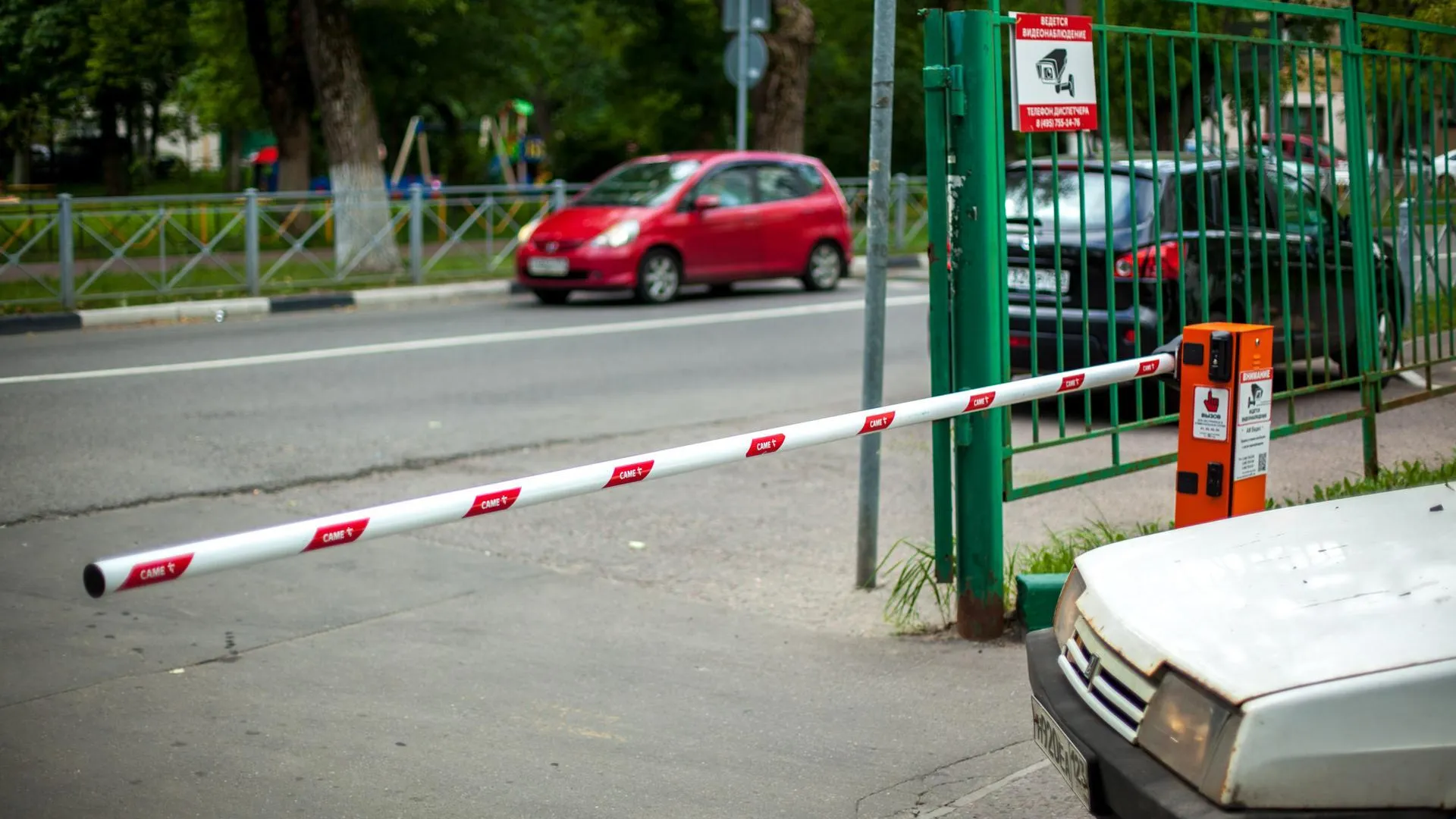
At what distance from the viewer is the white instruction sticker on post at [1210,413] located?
4.78 metres

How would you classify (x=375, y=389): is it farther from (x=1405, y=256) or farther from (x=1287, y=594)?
(x=1287, y=594)

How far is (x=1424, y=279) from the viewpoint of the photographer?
7.12 metres

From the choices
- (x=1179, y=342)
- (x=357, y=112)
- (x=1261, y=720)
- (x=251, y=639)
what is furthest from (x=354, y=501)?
(x=357, y=112)

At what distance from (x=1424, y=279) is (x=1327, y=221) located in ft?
3.16

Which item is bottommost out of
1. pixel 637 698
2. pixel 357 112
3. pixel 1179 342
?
pixel 637 698

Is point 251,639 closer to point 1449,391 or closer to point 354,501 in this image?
point 354,501

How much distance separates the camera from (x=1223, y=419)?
4.78 metres

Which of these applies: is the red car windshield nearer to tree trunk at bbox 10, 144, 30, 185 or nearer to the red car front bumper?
the red car front bumper

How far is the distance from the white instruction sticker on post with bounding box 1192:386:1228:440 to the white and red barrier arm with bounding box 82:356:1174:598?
19cm

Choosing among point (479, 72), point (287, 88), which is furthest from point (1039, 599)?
point (479, 72)

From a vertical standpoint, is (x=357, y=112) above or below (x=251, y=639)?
above

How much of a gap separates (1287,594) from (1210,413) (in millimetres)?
1932

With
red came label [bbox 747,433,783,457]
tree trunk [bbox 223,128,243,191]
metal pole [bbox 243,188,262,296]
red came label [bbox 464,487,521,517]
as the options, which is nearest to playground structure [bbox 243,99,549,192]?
tree trunk [bbox 223,128,243,191]

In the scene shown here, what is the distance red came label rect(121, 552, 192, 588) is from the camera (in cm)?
270
